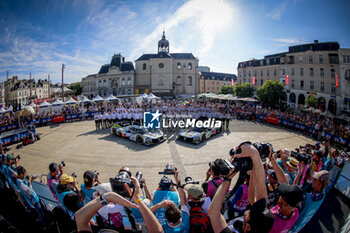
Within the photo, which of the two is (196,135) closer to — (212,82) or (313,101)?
(313,101)

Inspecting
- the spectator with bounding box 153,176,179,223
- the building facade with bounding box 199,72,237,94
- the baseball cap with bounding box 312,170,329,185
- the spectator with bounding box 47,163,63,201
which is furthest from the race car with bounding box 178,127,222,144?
the building facade with bounding box 199,72,237,94

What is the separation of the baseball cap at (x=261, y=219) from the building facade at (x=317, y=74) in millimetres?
35829

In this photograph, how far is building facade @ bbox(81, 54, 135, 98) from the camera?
62.8 metres

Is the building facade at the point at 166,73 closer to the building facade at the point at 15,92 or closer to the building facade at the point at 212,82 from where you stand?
the building facade at the point at 212,82

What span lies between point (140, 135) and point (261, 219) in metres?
12.2

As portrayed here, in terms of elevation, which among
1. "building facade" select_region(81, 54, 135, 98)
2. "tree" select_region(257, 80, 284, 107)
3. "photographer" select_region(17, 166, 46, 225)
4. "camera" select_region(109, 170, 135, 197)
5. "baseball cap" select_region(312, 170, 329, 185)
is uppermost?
"building facade" select_region(81, 54, 135, 98)

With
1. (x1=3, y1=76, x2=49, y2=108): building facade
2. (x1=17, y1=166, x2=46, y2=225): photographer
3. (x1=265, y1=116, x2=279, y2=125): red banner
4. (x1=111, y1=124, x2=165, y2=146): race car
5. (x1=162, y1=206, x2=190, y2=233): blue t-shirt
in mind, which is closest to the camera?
(x1=162, y1=206, x2=190, y2=233): blue t-shirt

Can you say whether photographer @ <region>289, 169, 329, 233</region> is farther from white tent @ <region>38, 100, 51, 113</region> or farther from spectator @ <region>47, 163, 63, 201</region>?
white tent @ <region>38, 100, 51, 113</region>

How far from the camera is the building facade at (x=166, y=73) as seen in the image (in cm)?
6034

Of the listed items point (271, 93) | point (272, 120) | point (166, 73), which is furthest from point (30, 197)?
point (166, 73)

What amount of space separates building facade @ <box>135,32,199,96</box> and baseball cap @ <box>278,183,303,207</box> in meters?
58.5

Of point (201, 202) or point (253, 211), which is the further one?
point (201, 202)

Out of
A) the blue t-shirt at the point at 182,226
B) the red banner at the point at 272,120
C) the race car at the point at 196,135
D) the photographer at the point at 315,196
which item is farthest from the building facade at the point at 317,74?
the blue t-shirt at the point at 182,226

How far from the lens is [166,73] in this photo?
60438 mm
